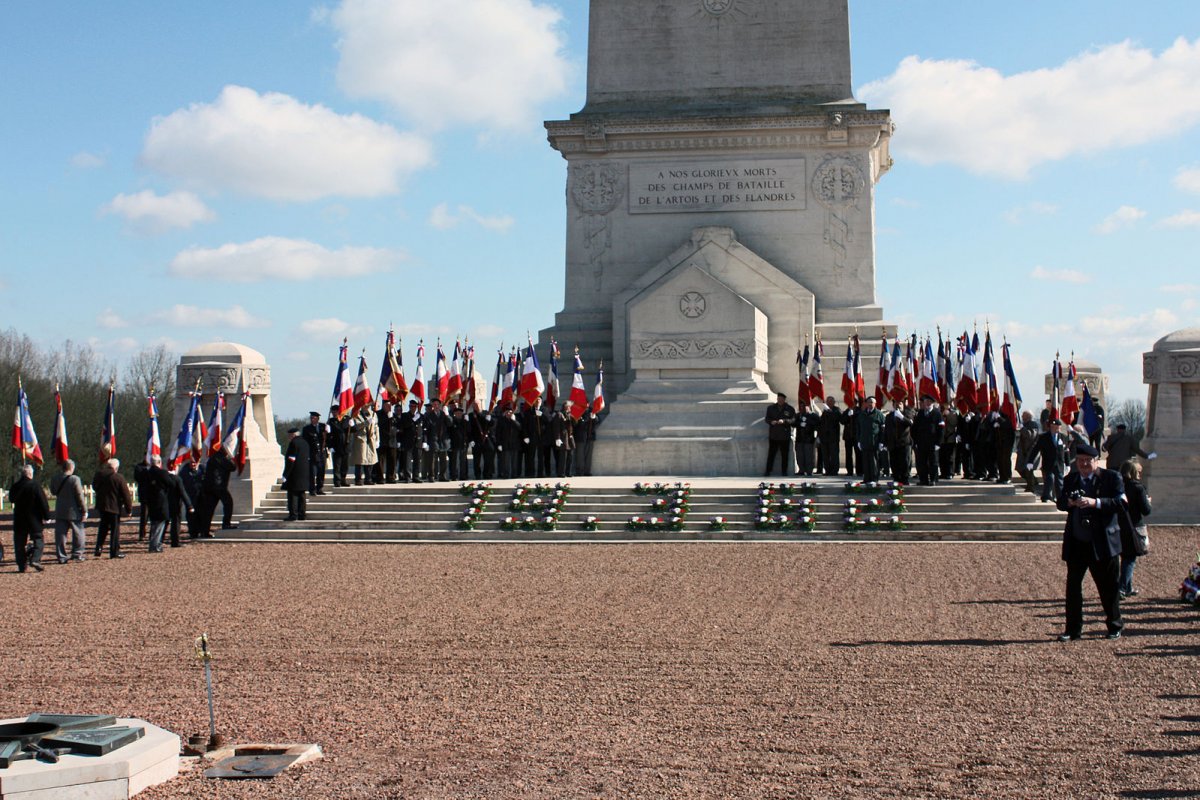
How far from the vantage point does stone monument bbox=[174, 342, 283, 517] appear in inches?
938

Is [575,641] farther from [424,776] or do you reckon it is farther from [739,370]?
[739,370]

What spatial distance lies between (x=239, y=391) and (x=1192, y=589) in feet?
54.4

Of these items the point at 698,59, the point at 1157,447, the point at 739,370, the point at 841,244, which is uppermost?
the point at 698,59

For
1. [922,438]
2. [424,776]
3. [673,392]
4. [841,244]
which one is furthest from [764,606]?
[841,244]

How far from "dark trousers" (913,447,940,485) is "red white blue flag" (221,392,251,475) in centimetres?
1113

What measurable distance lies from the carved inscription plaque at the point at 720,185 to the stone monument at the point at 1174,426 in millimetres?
9822

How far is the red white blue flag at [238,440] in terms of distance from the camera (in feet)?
74.0

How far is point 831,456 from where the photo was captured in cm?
2509

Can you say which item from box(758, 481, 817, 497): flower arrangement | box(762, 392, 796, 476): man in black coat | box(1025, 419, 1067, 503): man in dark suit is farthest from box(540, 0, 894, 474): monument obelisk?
box(1025, 419, 1067, 503): man in dark suit

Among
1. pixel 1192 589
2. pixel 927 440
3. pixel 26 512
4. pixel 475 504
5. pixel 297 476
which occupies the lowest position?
pixel 1192 589

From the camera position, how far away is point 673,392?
90.7ft

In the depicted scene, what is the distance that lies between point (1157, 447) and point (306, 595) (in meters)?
15.0

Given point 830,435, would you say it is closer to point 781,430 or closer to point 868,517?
point 781,430

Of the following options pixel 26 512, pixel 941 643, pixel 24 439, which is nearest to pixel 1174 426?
pixel 941 643
